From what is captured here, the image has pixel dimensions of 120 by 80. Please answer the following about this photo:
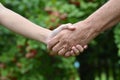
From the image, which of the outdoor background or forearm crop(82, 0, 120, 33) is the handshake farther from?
the outdoor background

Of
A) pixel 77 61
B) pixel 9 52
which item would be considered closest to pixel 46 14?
pixel 9 52

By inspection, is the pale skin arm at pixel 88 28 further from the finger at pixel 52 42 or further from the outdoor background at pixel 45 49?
the outdoor background at pixel 45 49

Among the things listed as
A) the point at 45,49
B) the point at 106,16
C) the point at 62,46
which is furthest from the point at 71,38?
the point at 45,49

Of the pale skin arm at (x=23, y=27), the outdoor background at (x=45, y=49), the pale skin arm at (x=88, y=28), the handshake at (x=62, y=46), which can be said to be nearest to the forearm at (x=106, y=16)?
the pale skin arm at (x=88, y=28)

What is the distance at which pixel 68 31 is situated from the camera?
3.90 meters

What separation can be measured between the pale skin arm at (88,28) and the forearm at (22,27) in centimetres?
8

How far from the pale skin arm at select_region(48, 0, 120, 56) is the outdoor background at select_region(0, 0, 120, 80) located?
0.63m

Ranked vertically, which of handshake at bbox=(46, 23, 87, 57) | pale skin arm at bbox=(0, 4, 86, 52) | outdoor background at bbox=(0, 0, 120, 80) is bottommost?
handshake at bbox=(46, 23, 87, 57)

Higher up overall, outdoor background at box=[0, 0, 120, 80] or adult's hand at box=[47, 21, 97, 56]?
outdoor background at box=[0, 0, 120, 80]

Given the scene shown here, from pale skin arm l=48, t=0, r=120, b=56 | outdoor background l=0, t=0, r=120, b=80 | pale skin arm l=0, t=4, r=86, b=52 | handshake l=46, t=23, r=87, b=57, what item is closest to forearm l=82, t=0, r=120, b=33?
pale skin arm l=48, t=0, r=120, b=56

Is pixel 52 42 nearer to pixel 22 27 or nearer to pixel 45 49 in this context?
pixel 22 27

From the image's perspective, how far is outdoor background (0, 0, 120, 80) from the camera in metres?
4.86

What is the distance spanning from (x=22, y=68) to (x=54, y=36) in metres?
1.18

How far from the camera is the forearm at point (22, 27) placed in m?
3.96
